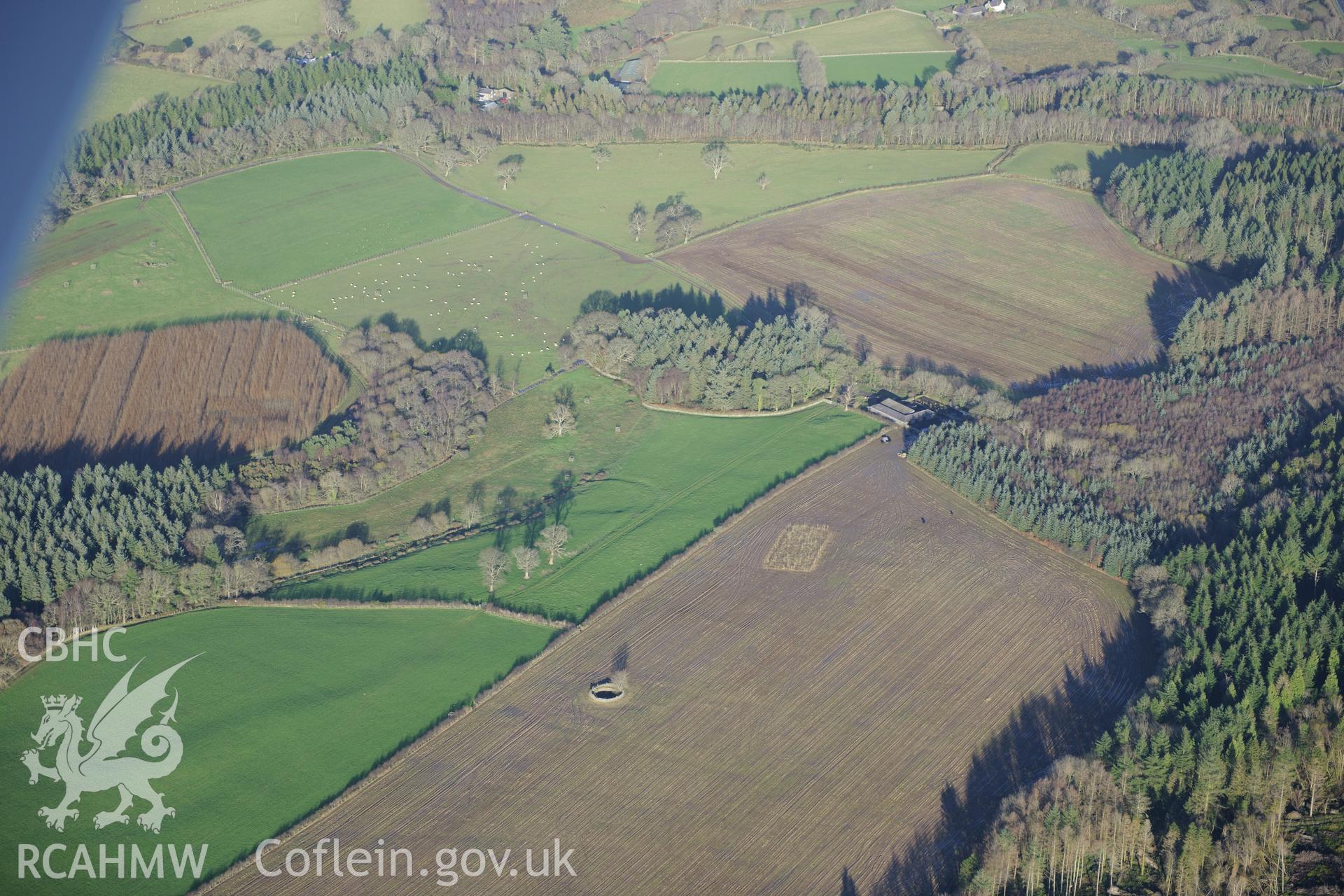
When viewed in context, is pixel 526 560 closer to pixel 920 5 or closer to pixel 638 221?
pixel 638 221

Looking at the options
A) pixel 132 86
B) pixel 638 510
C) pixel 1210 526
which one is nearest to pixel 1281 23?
pixel 1210 526

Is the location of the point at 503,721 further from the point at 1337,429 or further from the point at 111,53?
the point at 111,53

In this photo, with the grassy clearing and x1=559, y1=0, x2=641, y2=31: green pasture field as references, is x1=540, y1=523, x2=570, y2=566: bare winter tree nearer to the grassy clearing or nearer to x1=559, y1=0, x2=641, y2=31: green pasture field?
x1=559, y1=0, x2=641, y2=31: green pasture field

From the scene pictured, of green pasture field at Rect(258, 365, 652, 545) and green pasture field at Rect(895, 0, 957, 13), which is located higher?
green pasture field at Rect(895, 0, 957, 13)

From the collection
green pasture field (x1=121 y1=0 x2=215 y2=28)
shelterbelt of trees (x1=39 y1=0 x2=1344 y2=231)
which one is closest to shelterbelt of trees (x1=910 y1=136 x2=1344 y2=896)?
shelterbelt of trees (x1=39 y1=0 x2=1344 y2=231)

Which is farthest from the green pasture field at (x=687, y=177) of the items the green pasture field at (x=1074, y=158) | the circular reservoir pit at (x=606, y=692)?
the circular reservoir pit at (x=606, y=692)

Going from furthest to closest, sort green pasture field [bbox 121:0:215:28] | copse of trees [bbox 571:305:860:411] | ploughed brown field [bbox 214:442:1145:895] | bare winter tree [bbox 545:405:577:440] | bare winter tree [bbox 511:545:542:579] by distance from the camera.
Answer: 1. green pasture field [bbox 121:0:215:28]
2. copse of trees [bbox 571:305:860:411]
3. bare winter tree [bbox 545:405:577:440]
4. bare winter tree [bbox 511:545:542:579]
5. ploughed brown field [bbox 214:442:1145:895]

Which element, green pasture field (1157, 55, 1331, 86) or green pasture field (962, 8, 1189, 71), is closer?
green pasture field (1157, 55, 1331, 86)
